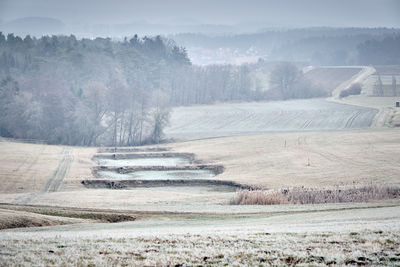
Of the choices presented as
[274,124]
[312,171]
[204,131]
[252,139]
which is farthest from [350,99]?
[312,171]

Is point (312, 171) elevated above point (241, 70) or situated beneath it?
situated beneath

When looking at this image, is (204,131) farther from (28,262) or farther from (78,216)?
(28,262)

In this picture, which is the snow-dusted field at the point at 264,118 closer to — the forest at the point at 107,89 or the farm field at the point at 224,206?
the farm field at the point at 224,206

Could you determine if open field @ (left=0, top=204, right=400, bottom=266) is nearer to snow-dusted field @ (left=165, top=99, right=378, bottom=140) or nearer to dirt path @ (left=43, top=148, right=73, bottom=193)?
dirt path @ (left=43, top=148, right=73, bottom=193)

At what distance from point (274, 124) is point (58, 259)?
94225mm

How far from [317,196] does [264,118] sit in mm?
76344

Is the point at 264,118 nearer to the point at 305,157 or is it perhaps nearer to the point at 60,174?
the point at 305,157

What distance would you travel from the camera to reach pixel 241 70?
167 metres

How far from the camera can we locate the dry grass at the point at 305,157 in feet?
177

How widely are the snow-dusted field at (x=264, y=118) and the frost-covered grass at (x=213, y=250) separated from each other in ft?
247

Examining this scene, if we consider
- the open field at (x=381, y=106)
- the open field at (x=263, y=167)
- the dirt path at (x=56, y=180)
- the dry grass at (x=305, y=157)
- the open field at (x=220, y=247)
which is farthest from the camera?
the open field at (x=381, y=106)

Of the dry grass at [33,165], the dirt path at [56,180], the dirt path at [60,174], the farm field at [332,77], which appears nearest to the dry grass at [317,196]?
the dirt path at [56,180]

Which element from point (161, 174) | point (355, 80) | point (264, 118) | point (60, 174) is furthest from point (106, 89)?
point (355, 80)

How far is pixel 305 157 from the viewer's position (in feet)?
223
